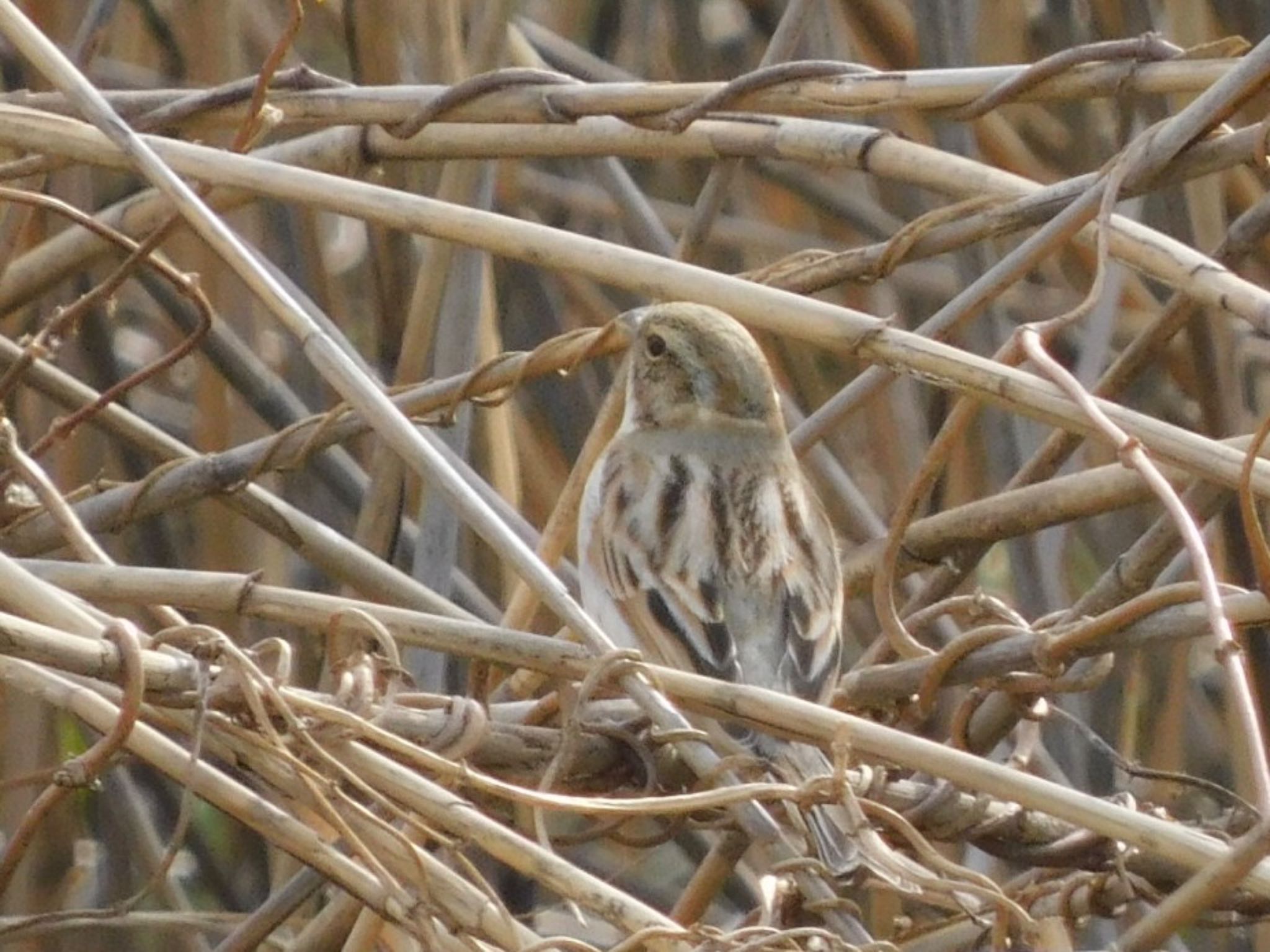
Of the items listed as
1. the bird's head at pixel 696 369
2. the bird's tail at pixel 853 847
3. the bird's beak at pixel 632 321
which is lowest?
the bird's tail at pixel 853 847

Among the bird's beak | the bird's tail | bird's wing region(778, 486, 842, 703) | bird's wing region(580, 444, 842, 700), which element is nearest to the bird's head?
the bird's beak

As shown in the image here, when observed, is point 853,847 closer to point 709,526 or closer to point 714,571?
point 714,571

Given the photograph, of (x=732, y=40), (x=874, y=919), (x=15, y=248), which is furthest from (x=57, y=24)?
(x=874, y=919)

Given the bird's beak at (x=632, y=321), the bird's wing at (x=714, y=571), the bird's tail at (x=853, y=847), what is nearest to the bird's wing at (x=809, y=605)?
the bird's wing at (x=714, y=571)

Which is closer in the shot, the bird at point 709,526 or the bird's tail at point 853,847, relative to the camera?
the bird's tail at point 853,847

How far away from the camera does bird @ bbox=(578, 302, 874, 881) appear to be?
3.27 metres

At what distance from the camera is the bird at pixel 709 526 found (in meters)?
3.27

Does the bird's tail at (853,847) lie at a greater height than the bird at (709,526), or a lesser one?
lesser

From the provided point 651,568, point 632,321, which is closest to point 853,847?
point 651,568

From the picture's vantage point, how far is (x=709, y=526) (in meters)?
3.53

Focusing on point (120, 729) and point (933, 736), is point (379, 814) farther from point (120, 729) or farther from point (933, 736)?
point (933, 736)

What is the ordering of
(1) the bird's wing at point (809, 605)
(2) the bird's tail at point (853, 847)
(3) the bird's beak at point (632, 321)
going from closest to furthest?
1. (2) the bird's tail at point (853, 847)
2. (1) the bird's wing at point (809, 605)
3. (3) the bird's beak at point (632, 321)

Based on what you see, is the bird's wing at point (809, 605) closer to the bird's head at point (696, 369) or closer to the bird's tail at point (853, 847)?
the bird's head at point (696, 369)

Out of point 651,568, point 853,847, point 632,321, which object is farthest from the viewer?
point 632,321
